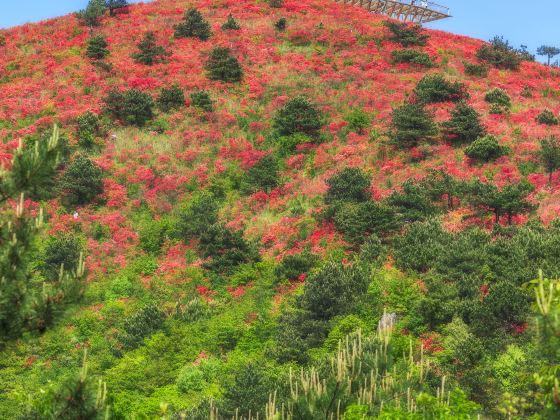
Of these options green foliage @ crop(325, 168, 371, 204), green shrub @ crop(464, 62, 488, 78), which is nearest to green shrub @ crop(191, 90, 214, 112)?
green foliage @ crop(325, 168, 371, 204)

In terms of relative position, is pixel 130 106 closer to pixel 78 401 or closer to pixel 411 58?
pixel 411 58

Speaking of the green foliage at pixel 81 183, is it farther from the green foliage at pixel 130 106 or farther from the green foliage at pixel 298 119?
the green foliage at pixel 298 119

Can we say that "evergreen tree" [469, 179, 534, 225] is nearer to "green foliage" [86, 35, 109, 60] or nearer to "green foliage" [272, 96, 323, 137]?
"green foliage" [272, 96, 323, 137]

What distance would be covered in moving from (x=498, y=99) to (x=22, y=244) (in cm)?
4069

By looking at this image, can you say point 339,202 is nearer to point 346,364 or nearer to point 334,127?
point 334,127

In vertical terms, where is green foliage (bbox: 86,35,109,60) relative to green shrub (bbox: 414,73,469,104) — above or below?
above

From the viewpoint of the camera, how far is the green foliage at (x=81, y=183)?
38.3 meters

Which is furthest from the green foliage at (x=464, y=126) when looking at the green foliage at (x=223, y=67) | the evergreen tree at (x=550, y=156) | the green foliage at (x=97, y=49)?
the green foliage at (x=97, y=49)

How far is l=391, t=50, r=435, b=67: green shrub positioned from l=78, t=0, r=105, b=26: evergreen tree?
2551 cm

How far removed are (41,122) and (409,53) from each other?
26.8 m

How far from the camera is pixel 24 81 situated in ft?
171

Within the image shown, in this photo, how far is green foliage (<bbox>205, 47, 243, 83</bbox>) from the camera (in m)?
51.8

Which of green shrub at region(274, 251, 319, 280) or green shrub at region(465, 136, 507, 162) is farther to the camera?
green shrub at region(465, 136, 507, 162)

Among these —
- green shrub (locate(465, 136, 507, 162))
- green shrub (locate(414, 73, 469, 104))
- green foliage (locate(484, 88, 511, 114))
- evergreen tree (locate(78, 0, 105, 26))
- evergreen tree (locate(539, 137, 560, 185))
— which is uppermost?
evergreen tree (locate(78, 0, 105, 26))
